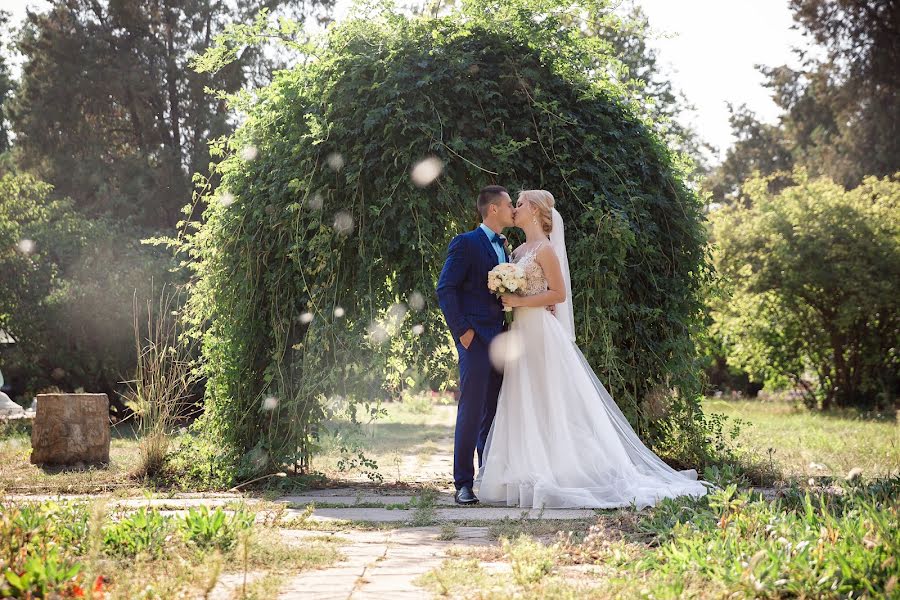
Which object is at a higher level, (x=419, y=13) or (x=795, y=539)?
(x=419, y=13)

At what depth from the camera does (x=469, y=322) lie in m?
5.63

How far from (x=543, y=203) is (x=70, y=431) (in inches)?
189

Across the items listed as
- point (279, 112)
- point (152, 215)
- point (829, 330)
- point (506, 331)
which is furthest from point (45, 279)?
point (829, 330)

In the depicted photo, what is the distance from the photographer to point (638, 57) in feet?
72.9

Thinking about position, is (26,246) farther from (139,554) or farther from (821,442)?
(139,554)

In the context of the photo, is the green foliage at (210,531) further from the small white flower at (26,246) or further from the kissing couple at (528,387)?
the small white flower at (26,246)

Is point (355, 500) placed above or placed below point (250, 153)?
below

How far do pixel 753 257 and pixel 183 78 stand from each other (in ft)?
46.7

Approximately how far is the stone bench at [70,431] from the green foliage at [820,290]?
11286 mm

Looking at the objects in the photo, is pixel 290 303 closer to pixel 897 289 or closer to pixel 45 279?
pixel 45 279

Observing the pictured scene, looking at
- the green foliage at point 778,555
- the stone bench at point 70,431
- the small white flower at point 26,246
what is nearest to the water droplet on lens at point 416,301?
the green foliage at point 778,555

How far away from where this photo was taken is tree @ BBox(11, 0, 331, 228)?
21.2 metres

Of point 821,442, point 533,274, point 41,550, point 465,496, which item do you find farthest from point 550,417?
point 821,442

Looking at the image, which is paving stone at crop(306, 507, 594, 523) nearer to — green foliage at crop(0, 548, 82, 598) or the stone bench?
green foliage at crop(0, 548, 82, 598)
